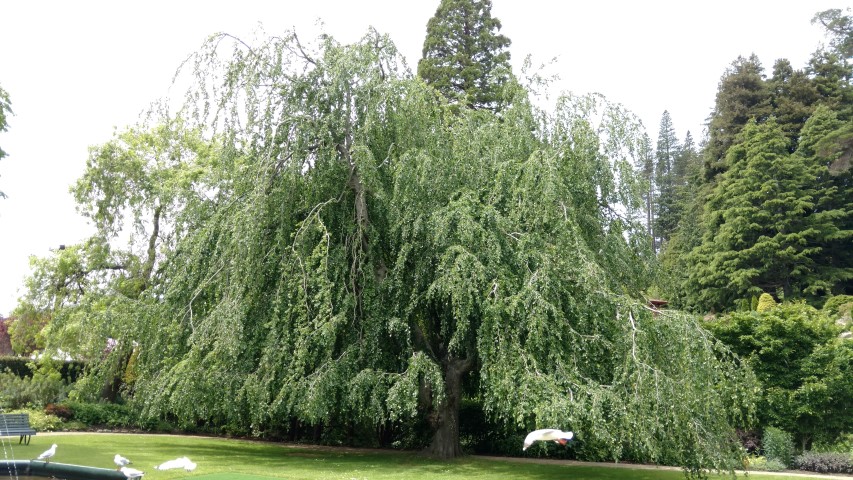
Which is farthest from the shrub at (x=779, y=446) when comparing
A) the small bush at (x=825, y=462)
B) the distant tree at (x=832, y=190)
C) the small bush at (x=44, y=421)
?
the distant tree at (x=832, y=190)

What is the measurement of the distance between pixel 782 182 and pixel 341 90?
86.8 feet

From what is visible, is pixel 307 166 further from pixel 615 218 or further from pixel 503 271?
pixel 615 218

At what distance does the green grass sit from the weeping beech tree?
31.5 inches

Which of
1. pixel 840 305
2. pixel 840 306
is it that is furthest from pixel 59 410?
pixel 840 305

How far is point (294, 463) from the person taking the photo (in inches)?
477

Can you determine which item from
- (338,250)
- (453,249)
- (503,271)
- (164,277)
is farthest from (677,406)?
(164,277)

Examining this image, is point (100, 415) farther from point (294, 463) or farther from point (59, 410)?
point (294, 463)

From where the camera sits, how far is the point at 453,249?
10.6 meters

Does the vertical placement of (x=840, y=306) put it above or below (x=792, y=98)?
below

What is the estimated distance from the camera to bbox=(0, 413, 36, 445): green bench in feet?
41.9

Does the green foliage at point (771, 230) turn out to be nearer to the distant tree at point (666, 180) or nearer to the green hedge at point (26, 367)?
the distant tree at point (666, 180)

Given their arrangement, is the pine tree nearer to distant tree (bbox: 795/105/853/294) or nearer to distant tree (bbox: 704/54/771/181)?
distant tree (bbox: 704/54/771/181)

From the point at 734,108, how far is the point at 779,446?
2859 cm

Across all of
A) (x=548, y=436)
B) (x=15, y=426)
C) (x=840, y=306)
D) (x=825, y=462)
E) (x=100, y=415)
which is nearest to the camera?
(x=548, y=436)
